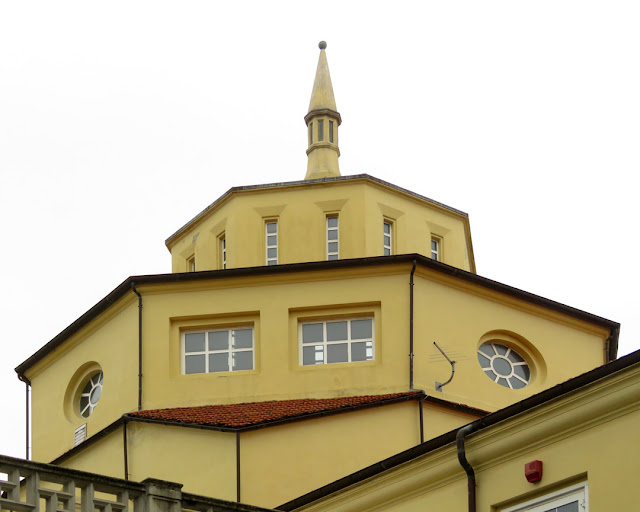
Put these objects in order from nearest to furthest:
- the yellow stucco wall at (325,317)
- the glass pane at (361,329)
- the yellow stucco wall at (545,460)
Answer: the yellow stucco wall at (545,460), the yellow stucco wall at (325,317), the glass pane at (361,329)

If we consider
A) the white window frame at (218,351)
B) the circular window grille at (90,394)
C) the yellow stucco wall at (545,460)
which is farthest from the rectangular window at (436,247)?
the yellow stucco wall at (545,460)

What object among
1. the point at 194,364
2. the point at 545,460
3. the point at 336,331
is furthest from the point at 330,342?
the point at 545,460

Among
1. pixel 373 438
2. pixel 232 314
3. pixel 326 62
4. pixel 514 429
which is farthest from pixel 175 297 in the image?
pixel 514 429

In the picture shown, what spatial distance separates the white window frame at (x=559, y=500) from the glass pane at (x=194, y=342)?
13493mm

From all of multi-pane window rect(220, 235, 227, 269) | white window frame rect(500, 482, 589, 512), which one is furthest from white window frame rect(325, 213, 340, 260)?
white window frame rect(500, 482, 589, 512)

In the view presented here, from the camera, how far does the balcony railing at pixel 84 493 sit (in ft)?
50.8

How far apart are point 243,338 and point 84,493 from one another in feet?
43.1

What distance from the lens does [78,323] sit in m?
30.7

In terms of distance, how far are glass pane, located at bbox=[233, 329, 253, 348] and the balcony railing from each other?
1183 centimetres

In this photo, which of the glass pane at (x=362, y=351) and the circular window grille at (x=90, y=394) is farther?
the circular window grille at (x=90, y=394)

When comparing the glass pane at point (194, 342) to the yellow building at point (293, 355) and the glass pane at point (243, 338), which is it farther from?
the glass pane at point (243, 338)

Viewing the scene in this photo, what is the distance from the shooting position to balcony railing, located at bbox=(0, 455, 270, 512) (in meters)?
15.5

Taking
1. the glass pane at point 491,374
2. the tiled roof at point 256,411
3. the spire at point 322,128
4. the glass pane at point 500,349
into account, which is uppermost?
the spire at point 322,128

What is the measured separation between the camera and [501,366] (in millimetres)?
29234
